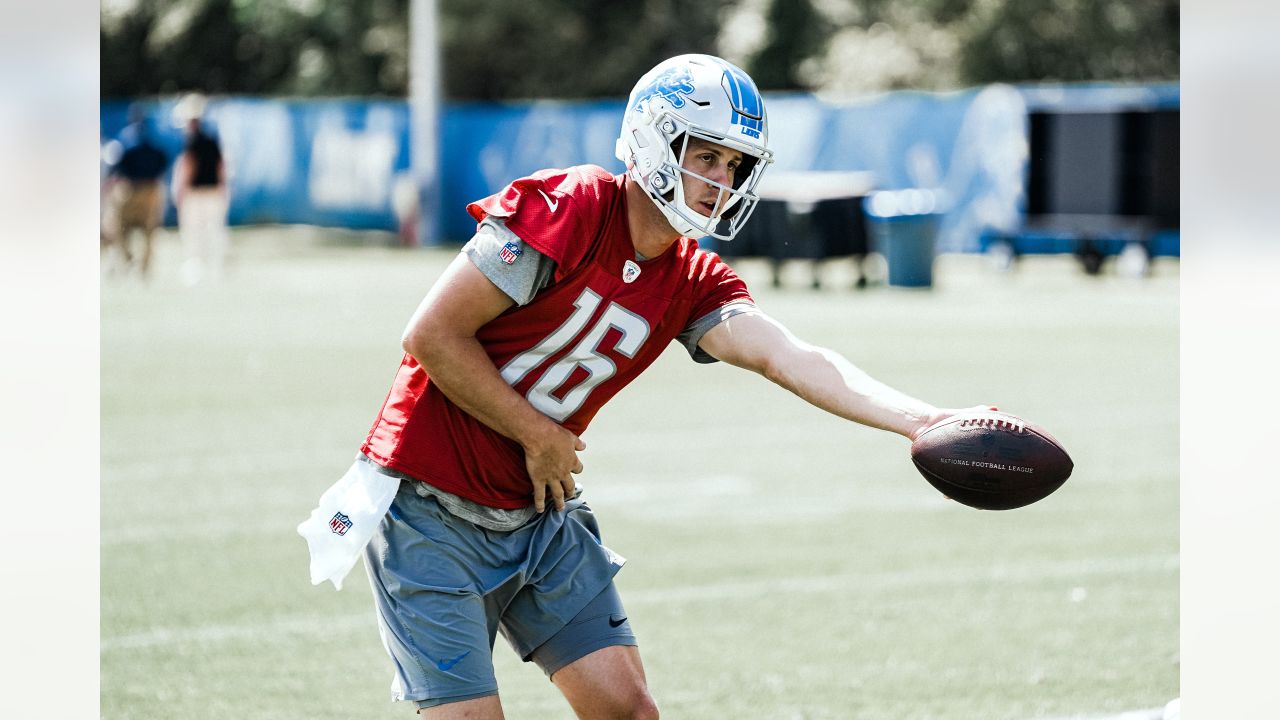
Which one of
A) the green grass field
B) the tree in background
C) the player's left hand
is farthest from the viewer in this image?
the tree in background

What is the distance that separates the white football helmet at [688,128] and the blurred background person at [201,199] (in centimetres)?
1967

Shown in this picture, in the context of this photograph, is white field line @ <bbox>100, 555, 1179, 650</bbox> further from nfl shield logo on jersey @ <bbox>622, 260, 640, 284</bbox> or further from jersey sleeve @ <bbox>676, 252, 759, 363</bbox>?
nfl shield logo on jersey @ <bbox>622, 260, 640, 284</bbox>

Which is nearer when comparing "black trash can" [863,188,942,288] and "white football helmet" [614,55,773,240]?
"white football helmet" [614,55,773,240]

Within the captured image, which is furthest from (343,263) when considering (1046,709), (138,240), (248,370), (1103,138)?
(1046,709)

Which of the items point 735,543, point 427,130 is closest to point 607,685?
point 735,543

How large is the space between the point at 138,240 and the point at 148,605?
2448 cm

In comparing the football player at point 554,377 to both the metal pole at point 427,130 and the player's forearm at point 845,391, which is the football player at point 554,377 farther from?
the metal pole at point 427,130

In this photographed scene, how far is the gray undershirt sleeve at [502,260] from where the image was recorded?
3631mm

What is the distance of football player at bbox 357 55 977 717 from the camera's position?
369cm

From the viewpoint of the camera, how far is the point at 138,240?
3006 centimetres

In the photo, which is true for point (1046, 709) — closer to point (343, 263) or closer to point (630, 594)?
point (630, 594)

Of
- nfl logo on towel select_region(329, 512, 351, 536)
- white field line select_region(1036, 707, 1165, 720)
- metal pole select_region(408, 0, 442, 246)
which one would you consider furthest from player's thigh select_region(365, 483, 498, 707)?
metal pole select_region(408, 0, 442, 246)

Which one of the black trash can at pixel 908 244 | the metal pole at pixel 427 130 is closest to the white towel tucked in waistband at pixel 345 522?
the black trash can at pixel 908 244

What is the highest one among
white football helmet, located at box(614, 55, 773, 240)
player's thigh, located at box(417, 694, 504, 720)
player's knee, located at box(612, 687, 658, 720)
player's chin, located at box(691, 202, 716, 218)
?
white football helmet, located at box(614, 55, 773, 240)
